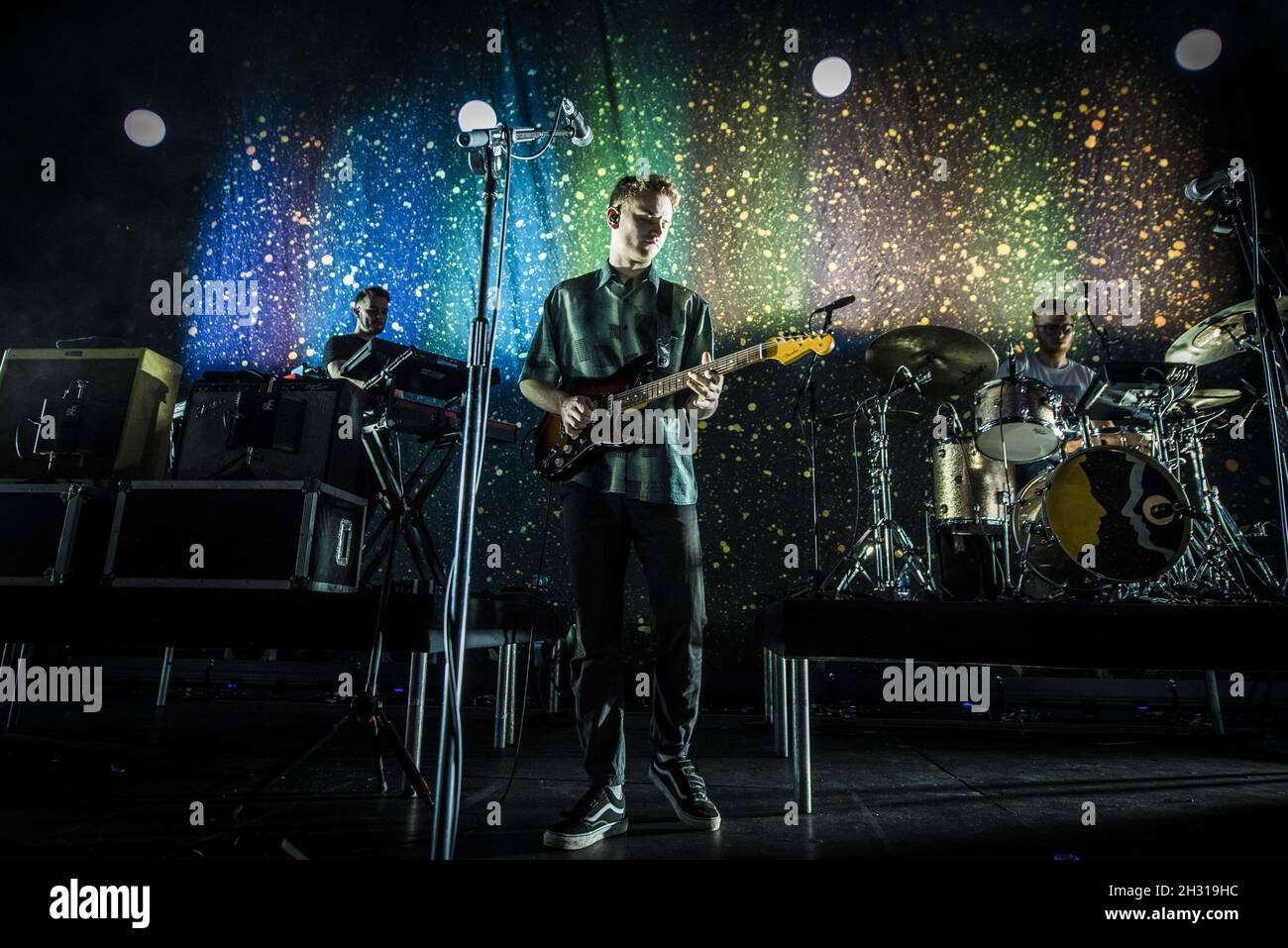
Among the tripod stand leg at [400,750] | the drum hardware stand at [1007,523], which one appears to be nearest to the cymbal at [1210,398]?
the drum hardware stand at [1007,523]

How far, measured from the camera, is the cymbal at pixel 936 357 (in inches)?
163

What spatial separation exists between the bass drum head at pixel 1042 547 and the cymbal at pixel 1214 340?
1252 mm

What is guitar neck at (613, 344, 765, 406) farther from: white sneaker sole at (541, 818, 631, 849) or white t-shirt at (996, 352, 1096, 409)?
white t-shirt at (996, 352, 1096, 409)

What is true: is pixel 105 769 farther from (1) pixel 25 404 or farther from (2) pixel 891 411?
(2) pixel 891 411

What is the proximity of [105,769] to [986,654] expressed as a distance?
9.82ft

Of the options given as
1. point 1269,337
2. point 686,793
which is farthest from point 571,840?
point 1269,337

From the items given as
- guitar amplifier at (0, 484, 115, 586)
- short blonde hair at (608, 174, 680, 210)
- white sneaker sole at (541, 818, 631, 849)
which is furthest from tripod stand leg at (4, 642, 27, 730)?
short blonde hair at (608, 174, 680, 210)

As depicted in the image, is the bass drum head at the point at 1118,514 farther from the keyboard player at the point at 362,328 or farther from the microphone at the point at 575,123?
the keyboard player at the point at 362,328

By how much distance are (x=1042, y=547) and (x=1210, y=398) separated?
148 cm

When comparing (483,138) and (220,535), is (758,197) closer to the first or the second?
(483,138)

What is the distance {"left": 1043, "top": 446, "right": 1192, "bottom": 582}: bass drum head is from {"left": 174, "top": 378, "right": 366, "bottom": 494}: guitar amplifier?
327 cm

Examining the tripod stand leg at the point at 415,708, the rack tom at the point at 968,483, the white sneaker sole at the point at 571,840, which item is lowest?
the white sneaker sole at the point at 571,840

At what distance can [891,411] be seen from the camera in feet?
14.6
